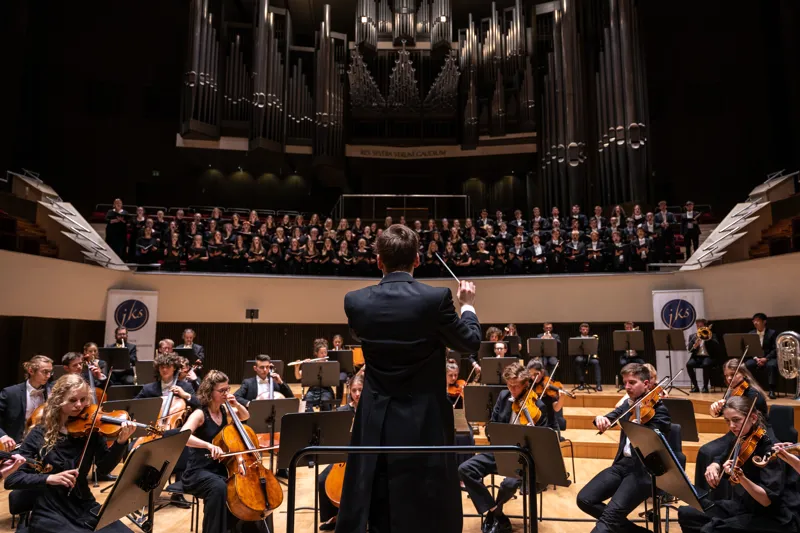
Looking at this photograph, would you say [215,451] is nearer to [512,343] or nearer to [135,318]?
[512,343]

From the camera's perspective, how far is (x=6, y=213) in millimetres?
10461

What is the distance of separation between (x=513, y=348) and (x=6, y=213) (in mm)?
8655

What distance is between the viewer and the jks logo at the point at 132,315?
10.5 m


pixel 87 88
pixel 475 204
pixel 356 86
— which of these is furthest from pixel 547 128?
pixel 87 88

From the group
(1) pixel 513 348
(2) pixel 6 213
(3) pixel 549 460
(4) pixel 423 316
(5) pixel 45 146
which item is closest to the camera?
(4) pixel 423 316

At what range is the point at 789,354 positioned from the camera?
7281 millimetres

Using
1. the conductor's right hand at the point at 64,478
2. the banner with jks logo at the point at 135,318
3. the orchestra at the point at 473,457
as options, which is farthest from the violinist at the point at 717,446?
the banner with jks logo at the point at 135,318

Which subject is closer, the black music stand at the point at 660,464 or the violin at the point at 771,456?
the violin at the point at 771,456

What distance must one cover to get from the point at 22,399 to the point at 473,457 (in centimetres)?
376

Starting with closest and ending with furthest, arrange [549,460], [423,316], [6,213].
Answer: [423,316]
[549,460]
[6,213]

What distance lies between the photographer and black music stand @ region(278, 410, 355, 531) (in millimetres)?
4070

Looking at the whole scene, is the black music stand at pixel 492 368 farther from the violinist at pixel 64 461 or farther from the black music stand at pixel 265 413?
the violinist at pixel 64 461

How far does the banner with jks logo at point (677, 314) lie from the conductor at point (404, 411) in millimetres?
8764

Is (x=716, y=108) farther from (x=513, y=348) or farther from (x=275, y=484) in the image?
(x=275, y=484)
